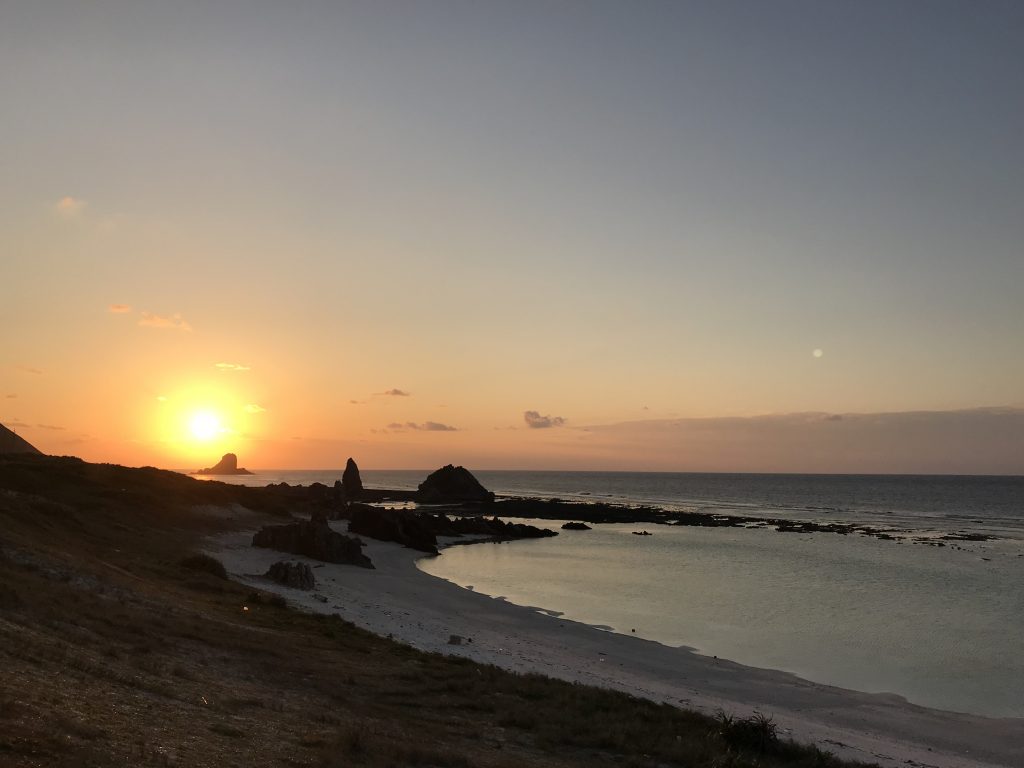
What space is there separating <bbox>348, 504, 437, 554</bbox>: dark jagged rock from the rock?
107 feet

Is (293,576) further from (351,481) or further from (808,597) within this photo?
(351,481)

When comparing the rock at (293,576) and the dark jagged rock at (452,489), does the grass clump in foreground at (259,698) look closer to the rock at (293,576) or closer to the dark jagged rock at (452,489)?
the rock at (293,576)

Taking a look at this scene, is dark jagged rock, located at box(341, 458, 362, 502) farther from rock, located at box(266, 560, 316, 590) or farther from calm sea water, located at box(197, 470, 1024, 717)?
rock, located at box(266, 560, 316, 590)

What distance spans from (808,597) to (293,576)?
32760 millimetres

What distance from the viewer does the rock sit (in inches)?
1481

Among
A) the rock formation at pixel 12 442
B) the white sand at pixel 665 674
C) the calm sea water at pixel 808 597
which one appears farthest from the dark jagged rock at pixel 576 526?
the rock formation at pixel 12 442

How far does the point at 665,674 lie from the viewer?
89.2ft

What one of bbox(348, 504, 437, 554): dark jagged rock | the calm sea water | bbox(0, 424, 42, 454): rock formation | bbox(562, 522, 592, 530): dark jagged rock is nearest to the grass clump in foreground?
the calm sea water

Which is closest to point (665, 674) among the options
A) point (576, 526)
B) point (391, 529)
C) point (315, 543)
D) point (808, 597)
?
point (808, 597)

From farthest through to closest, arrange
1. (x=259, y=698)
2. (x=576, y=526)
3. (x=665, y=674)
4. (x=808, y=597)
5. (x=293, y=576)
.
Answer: (x=576, y=526)
(x=808, y=597)
(x=293, y=576)
(x=665, y=674)
(x=259, y=698)

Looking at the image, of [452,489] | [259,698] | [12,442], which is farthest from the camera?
[452,489]

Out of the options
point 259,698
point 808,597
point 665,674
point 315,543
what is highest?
point 259,698

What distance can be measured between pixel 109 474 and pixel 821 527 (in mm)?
87345

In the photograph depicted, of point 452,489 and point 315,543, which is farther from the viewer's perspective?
point 452,489
